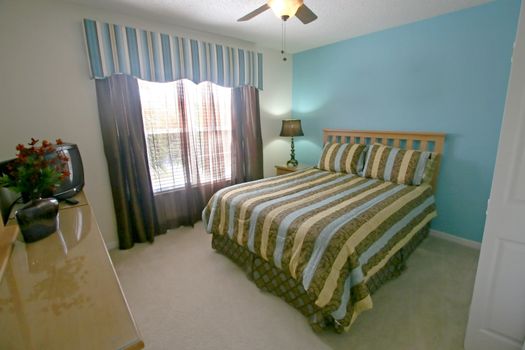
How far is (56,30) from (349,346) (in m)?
3.30

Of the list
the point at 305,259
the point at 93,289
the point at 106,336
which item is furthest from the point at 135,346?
the point at 305,259

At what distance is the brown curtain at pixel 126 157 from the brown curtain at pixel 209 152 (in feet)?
0.77

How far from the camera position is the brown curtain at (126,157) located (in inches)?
93.4

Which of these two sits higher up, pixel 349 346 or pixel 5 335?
pixel 5 335

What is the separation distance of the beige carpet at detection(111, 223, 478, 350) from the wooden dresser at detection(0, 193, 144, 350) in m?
0.87

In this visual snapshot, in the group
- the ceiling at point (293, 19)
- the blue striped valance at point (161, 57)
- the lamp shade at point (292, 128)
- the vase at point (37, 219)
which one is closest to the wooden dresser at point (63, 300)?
the vase at point (37, 219)

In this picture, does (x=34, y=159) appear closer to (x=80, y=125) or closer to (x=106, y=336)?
(x=80, y=125)

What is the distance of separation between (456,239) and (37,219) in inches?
141

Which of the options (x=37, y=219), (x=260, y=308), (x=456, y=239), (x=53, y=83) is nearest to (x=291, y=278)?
(x=260, y=308)

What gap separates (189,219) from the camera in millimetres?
3135

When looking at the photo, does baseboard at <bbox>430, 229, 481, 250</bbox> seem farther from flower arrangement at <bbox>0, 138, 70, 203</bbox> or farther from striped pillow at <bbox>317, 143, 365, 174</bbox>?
flower arrangement at <bbox>0, 138, 70, 203</bbox>

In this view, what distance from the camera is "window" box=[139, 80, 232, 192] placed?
274 centimetres

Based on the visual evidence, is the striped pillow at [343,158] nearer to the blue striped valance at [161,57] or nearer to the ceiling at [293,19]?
the ceiling at [293,19]

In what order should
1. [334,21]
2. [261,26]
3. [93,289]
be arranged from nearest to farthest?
[93,289], [334,21], [261,26]
